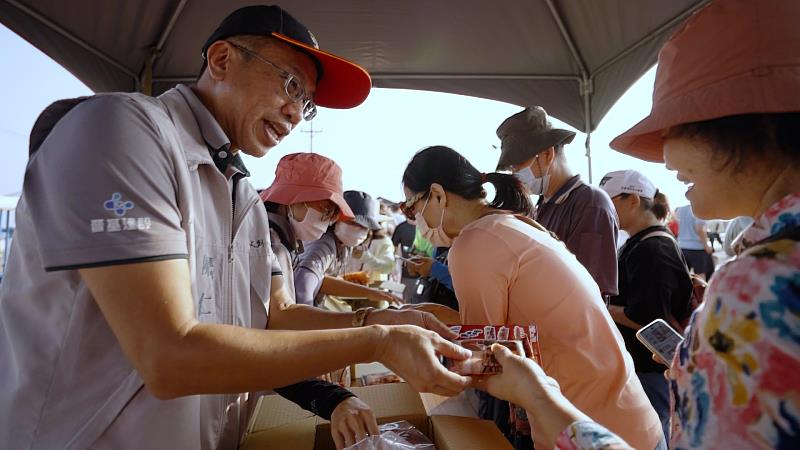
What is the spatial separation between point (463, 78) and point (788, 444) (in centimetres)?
417

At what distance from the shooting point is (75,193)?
0.88 meters

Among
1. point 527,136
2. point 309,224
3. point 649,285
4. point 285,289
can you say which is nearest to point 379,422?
point 285,289

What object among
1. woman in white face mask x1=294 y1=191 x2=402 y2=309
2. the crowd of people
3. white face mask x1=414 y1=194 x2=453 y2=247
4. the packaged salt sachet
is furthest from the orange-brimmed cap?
woman in white face mask x1=294 y1=191 x2=402 y2=309

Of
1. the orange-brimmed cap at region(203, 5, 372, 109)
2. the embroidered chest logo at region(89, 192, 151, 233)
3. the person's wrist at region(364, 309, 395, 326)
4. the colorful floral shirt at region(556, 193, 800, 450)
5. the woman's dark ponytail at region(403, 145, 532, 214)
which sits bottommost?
the person's wrist at region(364, 309, 395, 326)

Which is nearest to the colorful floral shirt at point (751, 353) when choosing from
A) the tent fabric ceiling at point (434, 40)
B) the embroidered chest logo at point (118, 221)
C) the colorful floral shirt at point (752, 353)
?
the colorful floral shirt at point (752, 353)

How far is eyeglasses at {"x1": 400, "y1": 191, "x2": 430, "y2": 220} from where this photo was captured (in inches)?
82.7

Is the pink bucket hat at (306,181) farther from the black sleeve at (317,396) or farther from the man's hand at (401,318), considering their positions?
the black sleeve at (317,396)

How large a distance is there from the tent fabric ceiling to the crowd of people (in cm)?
218

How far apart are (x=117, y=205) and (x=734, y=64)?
1.07 m

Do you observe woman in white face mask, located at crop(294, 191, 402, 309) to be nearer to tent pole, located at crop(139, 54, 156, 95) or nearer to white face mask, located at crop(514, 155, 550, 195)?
white face mask, located at crop(514, 155, 550, 195)

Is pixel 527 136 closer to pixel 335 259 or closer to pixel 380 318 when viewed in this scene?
pixel 335 259

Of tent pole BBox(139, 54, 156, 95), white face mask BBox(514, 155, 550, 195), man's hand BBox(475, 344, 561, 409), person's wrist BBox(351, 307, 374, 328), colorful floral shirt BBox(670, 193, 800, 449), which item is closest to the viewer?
colorful floral shirt BBox(670, 193, 800, 449)

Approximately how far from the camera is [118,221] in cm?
88

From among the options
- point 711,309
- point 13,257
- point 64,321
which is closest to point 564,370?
point 711,309
